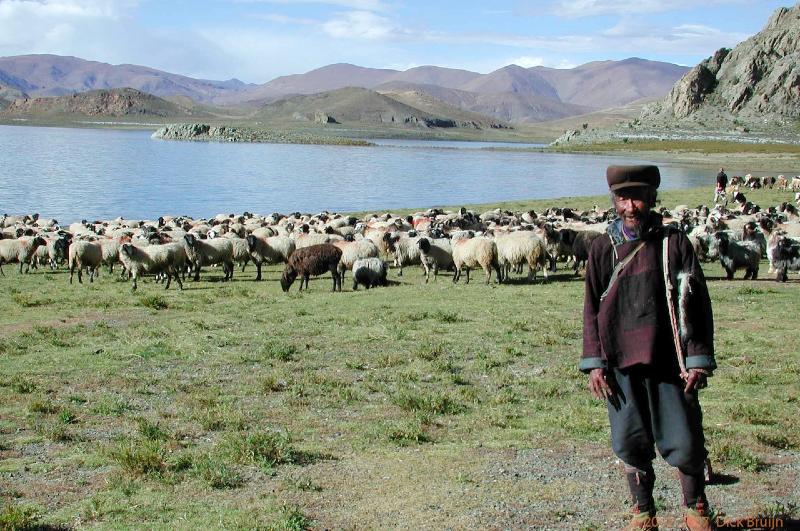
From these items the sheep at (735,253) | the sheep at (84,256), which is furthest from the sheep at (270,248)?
the sheep at (735,253)

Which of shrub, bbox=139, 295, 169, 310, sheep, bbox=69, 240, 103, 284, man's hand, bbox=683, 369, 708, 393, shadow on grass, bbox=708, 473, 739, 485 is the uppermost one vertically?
man's hand, bbox=683, 369, 708, 393

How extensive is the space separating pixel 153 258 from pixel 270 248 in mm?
3623

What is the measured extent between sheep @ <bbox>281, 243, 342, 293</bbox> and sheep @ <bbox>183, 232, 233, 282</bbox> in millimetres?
3170

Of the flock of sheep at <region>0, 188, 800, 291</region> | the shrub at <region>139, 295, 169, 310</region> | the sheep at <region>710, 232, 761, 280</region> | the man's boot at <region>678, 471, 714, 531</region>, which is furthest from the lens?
the flock of sheep at <region>0, 188, 800, 291</region>

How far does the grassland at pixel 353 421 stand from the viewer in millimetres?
5949

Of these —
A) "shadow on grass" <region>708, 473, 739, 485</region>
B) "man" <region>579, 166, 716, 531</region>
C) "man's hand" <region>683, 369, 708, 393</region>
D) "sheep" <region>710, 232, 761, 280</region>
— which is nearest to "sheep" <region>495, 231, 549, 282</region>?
"sheep" <region>710, 232, 761, 280</region>

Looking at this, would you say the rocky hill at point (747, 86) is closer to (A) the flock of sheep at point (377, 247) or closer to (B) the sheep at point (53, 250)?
(A) the flock of sheep at point (377, 247)

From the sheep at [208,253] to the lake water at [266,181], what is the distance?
24740 millimetres

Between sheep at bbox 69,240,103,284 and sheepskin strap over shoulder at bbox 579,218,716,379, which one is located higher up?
sheepskin strap over shoulder at bbox 579,218,716,379

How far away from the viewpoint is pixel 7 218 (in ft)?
112

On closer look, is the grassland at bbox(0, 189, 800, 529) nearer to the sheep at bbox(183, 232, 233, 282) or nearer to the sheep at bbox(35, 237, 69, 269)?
the sheep at bbox(183, 232, 233, 282)

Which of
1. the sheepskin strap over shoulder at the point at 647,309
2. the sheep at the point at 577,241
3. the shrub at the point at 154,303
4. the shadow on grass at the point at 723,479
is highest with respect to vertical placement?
the sheepskin strap over shoulder at the point at 647,309

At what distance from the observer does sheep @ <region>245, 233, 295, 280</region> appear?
2264 centimetres

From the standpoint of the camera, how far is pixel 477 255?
19656mm
